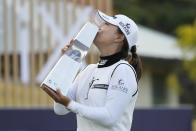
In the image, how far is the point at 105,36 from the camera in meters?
4.58

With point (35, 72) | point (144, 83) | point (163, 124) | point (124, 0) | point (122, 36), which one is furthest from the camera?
point (124, 0)

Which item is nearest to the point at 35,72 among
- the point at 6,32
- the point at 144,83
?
the point at 6,32

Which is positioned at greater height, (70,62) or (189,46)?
(70,62)

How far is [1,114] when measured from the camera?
8.19 meters

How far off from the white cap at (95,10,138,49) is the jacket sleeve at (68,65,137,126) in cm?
23

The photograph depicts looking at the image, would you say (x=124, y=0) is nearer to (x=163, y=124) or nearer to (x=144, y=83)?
(x=144, y=83)

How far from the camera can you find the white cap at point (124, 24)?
4625 mm

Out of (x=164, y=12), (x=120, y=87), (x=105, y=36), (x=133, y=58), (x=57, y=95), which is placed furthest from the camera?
(x=164, y=12)

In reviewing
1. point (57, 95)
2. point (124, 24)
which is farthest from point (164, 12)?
point (57, 95)

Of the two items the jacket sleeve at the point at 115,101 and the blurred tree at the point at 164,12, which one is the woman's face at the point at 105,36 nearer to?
the jacket sleeve at the point at 115,101

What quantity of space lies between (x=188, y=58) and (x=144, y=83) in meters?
2.34

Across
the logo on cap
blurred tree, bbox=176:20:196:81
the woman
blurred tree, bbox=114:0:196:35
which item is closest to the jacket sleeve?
the woman

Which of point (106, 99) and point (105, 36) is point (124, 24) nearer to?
point (105, 36)

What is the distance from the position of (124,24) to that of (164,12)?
1469 inches
